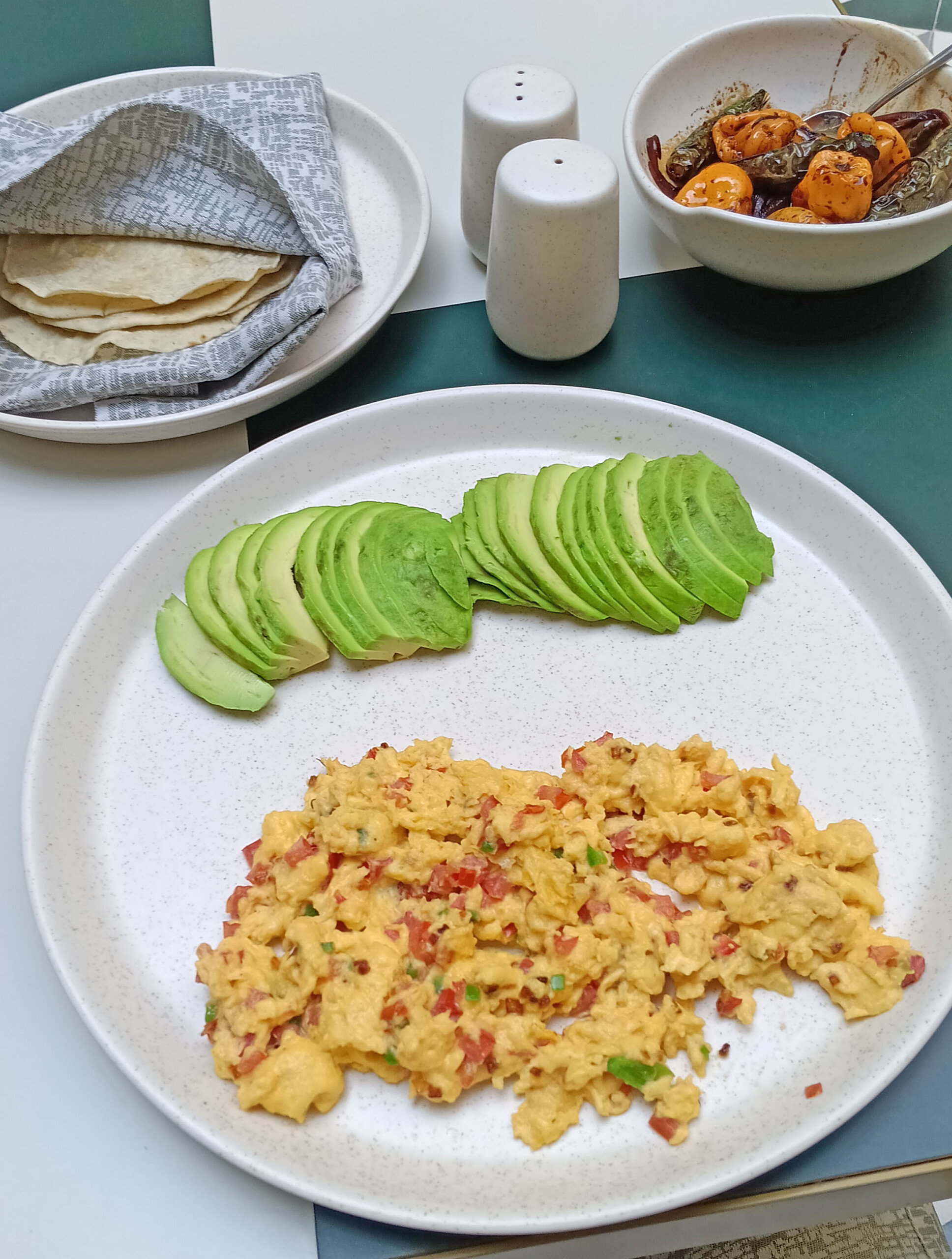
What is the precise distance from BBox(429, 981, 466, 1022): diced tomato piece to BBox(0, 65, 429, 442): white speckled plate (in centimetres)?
154

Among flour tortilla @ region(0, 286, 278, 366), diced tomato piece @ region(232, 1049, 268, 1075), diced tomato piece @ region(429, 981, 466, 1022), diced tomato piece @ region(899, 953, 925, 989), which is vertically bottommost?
diced tomato piece @ region(232, 1049, 268, 1075)

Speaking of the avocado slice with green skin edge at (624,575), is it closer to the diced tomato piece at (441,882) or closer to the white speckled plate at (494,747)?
the white speckled plate at (494,747)

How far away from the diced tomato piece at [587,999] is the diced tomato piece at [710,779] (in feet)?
1.55

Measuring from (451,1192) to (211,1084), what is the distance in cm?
48

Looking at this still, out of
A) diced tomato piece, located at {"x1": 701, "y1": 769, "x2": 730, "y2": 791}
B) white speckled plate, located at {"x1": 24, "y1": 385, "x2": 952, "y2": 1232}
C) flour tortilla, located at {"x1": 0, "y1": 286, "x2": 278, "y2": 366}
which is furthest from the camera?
flour tortilla, located at {"x1": 0, "y1": 286, "x2": 278, "y2": 366}

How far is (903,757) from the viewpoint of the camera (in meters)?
2.19

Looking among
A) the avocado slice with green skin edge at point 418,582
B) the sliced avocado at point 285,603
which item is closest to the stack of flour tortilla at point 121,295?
the sliced avocado at point 285,603

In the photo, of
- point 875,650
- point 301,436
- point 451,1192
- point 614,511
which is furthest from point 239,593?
point 875,650

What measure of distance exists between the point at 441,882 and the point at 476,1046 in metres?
0.32

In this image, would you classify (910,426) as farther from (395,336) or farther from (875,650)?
(395,336)

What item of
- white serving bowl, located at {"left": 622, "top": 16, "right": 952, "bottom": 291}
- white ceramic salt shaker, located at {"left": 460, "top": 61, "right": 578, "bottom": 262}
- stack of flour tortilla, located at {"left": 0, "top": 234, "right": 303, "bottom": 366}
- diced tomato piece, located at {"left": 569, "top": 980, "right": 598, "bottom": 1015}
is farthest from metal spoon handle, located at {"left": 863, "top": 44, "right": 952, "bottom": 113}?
diced tomato piece, located at {"left": 569, "top": 980, "right": 598, "bottom": 1015}

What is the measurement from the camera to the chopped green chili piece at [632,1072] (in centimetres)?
175

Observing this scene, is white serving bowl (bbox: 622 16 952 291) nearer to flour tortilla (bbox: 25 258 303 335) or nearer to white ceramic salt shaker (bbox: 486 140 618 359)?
white ceramic salt shaker (bbox: 486 140 618 359)

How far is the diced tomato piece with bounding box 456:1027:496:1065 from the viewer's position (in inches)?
70.0
